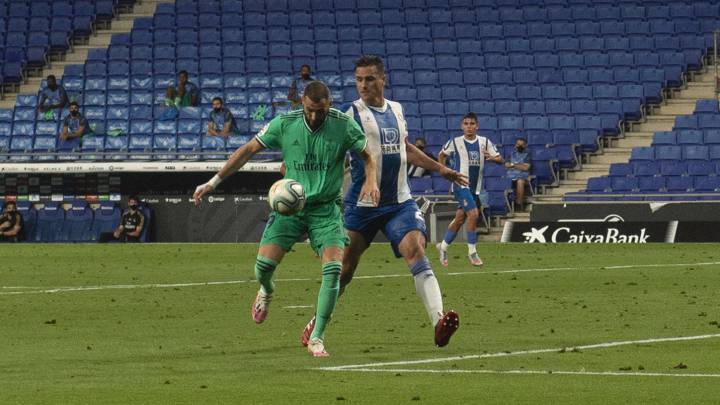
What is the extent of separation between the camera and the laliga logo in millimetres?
36594

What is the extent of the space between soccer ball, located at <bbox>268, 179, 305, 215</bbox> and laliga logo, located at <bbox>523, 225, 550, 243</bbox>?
24.2 metres

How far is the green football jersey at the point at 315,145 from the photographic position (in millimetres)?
13062

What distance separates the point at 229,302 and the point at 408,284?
3847 mm

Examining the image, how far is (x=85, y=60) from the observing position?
47.0 metres

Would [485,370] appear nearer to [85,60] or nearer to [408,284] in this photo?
[408,284]

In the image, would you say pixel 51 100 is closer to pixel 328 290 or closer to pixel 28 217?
pixel 28 217

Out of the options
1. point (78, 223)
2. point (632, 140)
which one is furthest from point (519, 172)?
point (78, 223)

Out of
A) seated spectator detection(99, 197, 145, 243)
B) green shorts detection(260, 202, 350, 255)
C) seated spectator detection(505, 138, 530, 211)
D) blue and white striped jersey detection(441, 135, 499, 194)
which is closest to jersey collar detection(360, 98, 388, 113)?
green shorts detection(260, 202, 350, 255)

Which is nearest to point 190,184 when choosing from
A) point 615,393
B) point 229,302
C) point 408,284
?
point 408,284

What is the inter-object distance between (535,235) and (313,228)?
2399 centimetres

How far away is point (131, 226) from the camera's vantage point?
39.3 metres

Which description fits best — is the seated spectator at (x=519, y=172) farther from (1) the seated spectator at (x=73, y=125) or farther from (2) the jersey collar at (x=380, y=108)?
(2) the jersey collar at (x=380, y=108)

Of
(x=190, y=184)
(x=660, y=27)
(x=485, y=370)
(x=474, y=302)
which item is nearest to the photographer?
(x=485, y=370)

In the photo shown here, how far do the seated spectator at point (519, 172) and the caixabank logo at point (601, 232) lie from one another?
1.86 metres
